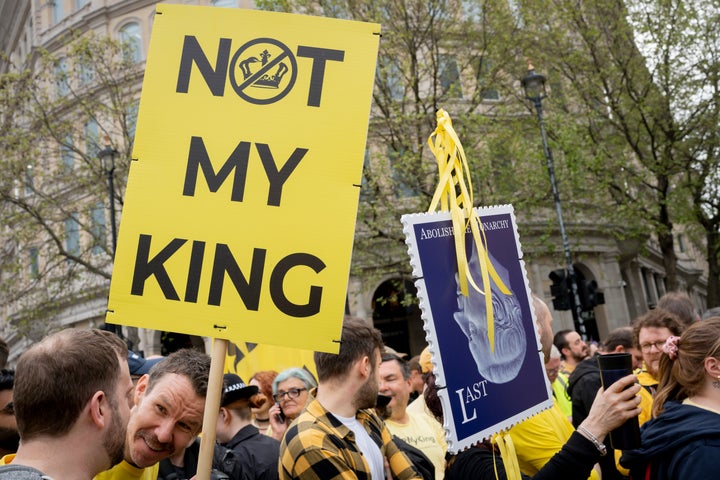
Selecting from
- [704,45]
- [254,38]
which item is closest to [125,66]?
[704,45]

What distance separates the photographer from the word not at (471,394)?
252cm

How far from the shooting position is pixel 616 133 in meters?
20.1

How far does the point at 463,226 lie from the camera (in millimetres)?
2750

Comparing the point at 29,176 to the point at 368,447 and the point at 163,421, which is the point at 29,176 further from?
the point at 368,447

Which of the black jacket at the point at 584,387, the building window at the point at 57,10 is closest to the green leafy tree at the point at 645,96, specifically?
the black jacket at the point at 584,387

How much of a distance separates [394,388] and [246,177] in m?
2.91

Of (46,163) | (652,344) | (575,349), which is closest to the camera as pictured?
(652,344)

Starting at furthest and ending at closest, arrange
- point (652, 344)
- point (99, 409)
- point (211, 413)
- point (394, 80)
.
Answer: point (394, 80)
point (652, 344)
point (211, 413)
point (99, 409)

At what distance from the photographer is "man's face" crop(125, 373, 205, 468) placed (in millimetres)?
2859

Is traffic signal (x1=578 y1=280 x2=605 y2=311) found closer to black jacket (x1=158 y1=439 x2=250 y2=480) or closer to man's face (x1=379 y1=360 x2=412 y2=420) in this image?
man's face (x1=379 y1=360 x2=412 y2=420)

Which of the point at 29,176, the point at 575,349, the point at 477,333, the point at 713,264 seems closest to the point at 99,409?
the point at 477,333

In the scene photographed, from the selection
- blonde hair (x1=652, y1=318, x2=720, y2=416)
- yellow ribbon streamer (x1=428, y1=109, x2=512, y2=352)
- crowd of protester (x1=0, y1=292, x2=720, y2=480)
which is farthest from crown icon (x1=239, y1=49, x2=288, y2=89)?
blonde hair (x1=652, y1=318, x2=720, y2=416)

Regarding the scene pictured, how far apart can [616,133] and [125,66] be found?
1396cm

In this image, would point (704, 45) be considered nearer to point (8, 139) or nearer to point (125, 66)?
point (125, 66)
